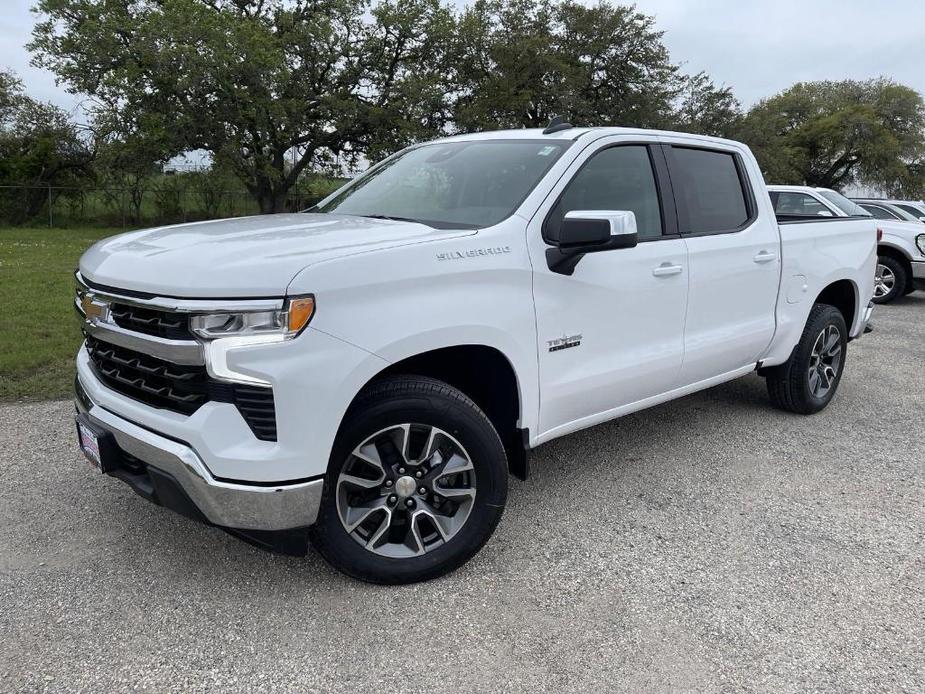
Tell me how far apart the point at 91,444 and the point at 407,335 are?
1352mm

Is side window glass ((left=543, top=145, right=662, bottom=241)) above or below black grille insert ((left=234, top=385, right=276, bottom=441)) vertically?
above

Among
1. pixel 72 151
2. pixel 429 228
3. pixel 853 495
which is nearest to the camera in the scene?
pixel 429 228

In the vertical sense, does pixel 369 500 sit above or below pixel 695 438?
above

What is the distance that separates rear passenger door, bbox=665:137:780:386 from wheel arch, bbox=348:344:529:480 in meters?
1.25

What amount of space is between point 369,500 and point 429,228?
117 centimetres

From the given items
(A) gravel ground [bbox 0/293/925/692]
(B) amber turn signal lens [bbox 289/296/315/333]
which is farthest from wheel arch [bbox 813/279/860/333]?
(B) amber turn signal lens [bbox 289/296/315/333]

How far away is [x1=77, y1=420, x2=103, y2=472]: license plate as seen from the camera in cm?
280

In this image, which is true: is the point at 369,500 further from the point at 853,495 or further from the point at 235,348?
the point at 853,495

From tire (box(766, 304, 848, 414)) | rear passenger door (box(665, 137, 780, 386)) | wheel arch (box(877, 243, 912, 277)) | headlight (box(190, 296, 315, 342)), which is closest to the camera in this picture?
headlight (box(190, 296, 315, 342))

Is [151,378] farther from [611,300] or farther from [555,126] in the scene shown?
[555,126]

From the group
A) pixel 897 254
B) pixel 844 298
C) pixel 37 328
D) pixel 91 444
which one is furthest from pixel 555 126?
pixel 897 254

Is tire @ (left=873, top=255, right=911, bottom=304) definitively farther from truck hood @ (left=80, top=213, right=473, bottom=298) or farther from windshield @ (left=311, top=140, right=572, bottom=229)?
truck hood @ (left=80, top=213, right=473, bottom=298)

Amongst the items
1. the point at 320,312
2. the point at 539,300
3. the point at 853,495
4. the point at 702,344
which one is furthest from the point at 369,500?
the point at 853,495

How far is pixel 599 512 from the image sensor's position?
365 cm
